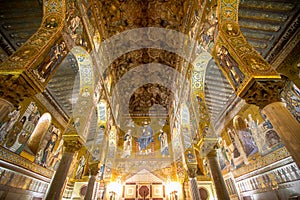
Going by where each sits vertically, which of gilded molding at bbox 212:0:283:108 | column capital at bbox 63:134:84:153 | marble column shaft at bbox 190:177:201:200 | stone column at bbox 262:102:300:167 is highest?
gilded molding at bbox 212:0:283:108

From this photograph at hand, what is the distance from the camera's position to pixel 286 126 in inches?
109

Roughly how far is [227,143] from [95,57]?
9.09 metres

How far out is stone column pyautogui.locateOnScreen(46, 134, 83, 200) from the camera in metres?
4.22

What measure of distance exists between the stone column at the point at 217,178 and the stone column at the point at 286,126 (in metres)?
3.16

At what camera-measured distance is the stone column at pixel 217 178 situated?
192 inches

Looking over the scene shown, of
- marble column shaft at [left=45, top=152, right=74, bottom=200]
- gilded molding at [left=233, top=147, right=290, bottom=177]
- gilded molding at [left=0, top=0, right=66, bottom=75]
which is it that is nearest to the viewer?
gilded molding at [left=0, top=0, right=66, bottom=75]

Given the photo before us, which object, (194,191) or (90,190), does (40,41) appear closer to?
(90,190)

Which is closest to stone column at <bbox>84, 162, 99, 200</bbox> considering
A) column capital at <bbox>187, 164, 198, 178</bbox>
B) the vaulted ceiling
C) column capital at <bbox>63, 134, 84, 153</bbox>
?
column capital at <bbox>63, 134, 84, 153</bbox>

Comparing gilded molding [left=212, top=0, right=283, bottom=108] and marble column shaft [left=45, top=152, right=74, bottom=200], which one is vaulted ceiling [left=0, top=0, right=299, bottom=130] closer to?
gilded molding [left=212, top=0, right=283, bottom=108]

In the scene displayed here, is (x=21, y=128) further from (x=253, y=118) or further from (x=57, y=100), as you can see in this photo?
(x=253, y=118)

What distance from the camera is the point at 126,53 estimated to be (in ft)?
36.4

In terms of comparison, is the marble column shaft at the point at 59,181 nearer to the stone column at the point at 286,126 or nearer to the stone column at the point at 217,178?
the stone column at the point at 217,178

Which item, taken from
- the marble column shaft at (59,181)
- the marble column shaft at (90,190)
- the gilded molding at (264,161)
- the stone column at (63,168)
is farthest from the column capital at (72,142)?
the gilded molding at (264,161)

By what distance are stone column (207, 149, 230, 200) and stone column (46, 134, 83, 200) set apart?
506cm
